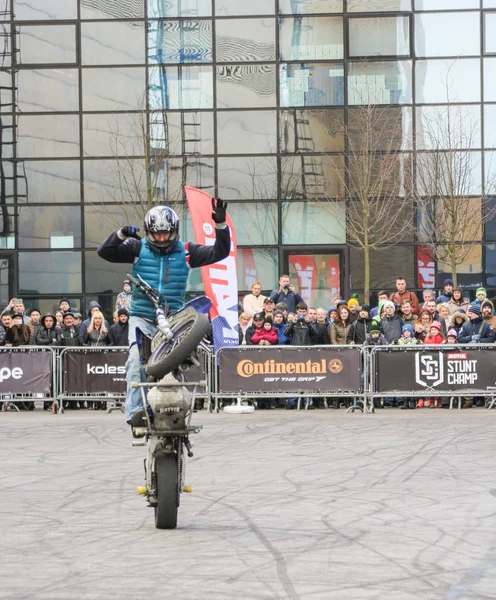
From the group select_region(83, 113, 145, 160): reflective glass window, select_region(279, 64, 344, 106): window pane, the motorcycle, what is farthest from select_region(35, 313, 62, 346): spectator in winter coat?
the motorcycle

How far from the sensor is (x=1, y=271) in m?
30.9

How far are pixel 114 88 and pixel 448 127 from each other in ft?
26.7

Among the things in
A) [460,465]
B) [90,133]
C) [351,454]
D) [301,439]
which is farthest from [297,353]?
[90,133]

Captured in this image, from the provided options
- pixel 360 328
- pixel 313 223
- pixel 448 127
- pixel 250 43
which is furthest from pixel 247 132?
pixel 360 328

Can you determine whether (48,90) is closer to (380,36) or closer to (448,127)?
(380,36)

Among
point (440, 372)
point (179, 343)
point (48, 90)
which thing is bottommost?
point (440, 372)

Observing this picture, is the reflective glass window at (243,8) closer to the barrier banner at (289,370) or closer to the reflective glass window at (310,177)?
the reflective glass window at (310,177)

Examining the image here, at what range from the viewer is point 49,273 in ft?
102

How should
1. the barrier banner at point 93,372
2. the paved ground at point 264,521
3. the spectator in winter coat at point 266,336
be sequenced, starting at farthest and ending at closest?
the spectator in winter coat at point 266,336 < the barrier banner at point 93,372 < the paved ground at point 264,521

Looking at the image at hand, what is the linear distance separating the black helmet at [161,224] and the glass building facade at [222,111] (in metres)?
22.1

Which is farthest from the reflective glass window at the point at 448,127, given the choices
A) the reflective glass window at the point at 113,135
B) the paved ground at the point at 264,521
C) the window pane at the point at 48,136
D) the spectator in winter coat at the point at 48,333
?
the paved ground at the point at 264,521

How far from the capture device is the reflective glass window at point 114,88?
30.9 metres

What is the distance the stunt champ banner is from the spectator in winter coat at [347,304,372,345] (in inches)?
79.3

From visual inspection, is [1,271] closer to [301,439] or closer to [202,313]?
[301,439]
